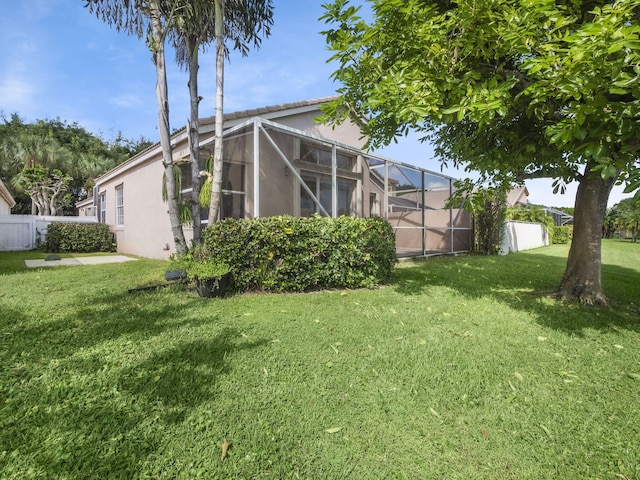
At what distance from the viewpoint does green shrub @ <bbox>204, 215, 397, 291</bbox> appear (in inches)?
201

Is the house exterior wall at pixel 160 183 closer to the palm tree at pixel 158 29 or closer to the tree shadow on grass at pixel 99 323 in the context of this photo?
the palm tree at pixel 158 29

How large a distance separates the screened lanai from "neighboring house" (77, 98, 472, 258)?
25mm

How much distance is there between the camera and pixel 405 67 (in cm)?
336

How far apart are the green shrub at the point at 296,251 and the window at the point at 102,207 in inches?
501

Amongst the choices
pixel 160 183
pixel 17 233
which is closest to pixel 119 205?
pixel 17 233

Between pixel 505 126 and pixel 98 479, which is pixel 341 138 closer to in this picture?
pixel 505 126

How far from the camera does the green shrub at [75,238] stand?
42.0 ft

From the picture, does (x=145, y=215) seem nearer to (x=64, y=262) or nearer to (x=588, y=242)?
(x=64, y=262)

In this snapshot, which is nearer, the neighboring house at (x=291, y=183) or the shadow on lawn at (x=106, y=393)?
the shadow on lawn at (x=106, y=393)

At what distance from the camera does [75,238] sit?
42.3 ft

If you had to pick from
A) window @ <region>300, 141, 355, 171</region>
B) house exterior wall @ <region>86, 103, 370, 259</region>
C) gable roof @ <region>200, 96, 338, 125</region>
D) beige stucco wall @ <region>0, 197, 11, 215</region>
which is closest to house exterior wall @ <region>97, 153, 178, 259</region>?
house exterior wall @ <region>86, 103, 370, 259</region>

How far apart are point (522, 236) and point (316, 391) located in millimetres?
16539

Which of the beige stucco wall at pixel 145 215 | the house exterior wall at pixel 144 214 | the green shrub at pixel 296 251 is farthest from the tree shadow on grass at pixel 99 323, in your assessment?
the house exterior wall at pixel 144 214

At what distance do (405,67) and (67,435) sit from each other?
431cm
